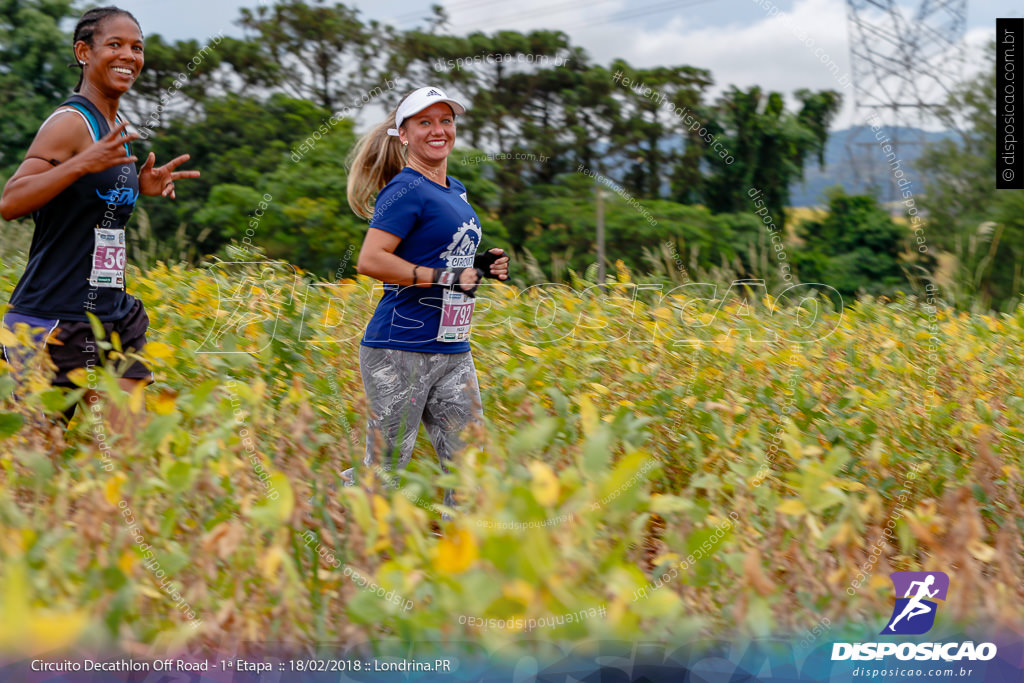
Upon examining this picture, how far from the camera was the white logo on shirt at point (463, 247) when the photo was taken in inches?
111

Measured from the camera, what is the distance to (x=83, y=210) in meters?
2.64

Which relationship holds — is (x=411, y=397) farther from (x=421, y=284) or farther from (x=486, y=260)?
(x=486, y=260)

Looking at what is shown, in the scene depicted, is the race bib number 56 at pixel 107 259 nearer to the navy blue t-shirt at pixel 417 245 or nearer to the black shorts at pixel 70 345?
the black shorts at pixel 70 345

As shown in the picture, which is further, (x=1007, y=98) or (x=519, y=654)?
(x=1007, y=98)

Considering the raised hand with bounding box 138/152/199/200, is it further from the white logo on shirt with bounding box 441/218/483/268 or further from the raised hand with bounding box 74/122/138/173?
the white logo on shirt with bounding box 441/218/483/268

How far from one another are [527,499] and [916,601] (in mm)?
986

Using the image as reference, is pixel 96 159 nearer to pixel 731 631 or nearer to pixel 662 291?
pixel 731 631

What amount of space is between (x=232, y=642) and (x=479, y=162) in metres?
6.84

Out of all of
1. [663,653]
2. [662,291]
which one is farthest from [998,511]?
[662,291]

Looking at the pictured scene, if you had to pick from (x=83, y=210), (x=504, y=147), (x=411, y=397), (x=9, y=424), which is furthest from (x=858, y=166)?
(x=9, y=424)

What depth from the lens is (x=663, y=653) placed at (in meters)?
1.53

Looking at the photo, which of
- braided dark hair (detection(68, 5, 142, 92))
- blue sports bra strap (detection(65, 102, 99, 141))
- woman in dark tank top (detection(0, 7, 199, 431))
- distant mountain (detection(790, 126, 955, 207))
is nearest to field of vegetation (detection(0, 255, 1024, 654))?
woman in dark tank top (detection(0, 7, 199, 431))

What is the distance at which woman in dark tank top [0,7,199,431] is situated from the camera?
8.38 feet

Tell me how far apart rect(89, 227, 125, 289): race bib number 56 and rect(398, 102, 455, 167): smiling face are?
92 centimetres
